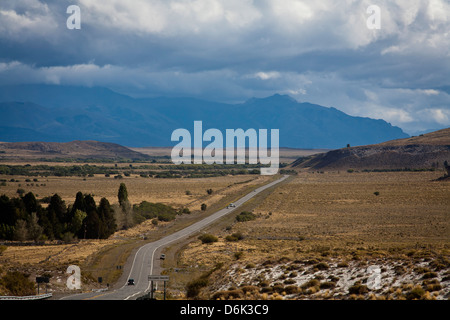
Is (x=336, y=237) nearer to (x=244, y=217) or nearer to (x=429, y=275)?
(x=244, y=217)

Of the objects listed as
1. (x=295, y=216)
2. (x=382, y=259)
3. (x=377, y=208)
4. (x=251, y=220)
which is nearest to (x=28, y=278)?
(x=382, y=259)

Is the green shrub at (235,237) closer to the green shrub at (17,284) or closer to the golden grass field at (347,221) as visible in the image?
the golden grass field at (347,221)

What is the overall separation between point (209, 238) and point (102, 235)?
43.9ft

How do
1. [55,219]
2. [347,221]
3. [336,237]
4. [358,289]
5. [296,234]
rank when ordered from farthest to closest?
[347,221] < [55,219] < [296,234] < [336,237] < [358,289]

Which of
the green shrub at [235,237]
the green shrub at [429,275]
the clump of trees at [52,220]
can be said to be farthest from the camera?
the clump of trees at [52,220]

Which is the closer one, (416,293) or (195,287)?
(416,293)

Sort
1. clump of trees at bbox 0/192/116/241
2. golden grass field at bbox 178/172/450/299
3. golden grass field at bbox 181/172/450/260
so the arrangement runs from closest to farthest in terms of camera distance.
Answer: golden grass field at bbox 178/172/450/299 < golden grass field at bbox 181/172/450/260 < clump of trees at bbox 0/192/116/241

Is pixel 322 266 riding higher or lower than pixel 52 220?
higher

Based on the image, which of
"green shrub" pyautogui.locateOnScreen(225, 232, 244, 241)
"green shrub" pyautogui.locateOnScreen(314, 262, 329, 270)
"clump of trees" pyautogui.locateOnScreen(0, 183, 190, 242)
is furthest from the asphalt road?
"green shrub" pyautogui.locateOnScreen(314, 262, 329, 270)

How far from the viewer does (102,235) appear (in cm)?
5181

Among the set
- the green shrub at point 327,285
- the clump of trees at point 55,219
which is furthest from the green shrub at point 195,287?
the clump of trees at point 55,219

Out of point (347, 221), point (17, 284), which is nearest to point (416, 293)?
point (17, 284)

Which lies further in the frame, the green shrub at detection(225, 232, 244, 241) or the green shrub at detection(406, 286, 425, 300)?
the green shrub at detection(225, 232, 244, 241)

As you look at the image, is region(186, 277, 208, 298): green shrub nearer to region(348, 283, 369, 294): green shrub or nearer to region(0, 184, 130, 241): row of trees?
region(348, 283, 369, 294): green shrub
